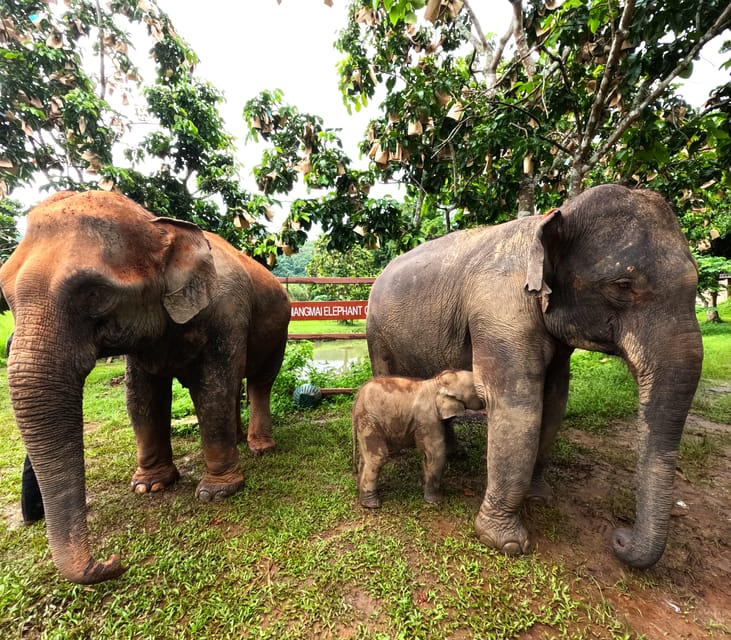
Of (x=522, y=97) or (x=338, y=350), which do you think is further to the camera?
(x=338, y=350)

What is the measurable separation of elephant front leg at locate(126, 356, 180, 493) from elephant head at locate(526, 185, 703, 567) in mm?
2731

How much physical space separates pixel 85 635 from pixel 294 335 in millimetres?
3944

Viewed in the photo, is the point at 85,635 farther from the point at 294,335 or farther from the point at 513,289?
the point at 294,335

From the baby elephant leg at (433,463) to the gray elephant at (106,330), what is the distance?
144cm

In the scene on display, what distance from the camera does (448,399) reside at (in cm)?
235

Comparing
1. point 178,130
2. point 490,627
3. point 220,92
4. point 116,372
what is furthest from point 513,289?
point 116,372

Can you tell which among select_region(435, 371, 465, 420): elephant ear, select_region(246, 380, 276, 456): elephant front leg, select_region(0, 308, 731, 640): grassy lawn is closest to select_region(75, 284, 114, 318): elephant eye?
select_region(0, 308, 731, 640): grassy lawn

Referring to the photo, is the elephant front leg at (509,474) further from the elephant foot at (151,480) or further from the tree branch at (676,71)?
the tree branch at (676,71)

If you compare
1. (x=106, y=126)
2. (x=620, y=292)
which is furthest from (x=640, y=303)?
(x=106, y=126)

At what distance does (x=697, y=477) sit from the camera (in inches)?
118

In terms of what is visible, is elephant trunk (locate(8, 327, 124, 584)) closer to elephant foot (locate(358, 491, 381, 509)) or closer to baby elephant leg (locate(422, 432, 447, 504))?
elephant foot (locate(358, 491, 381, 509))

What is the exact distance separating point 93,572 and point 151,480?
1.29m

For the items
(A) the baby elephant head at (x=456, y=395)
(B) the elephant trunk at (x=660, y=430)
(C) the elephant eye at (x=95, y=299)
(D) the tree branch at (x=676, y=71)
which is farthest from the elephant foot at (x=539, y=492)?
(D) the tree branch at (x=676, y=71)

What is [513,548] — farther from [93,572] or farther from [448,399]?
[93,572]
